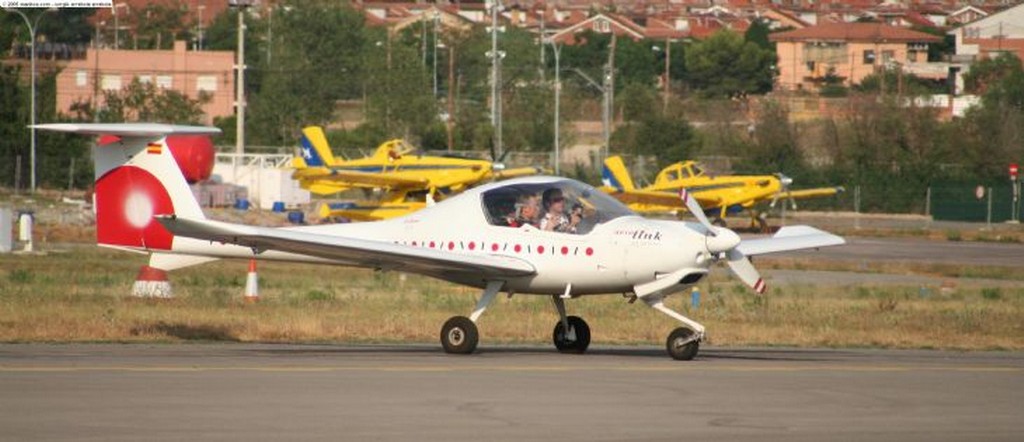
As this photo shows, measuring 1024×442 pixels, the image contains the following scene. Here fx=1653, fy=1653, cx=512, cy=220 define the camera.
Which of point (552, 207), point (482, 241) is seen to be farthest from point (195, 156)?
point (552, 207)

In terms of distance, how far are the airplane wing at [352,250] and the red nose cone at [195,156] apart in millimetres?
7493

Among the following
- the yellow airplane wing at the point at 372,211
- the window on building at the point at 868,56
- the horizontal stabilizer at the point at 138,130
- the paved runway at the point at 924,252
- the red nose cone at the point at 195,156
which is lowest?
the paved runway at the point at 924,252

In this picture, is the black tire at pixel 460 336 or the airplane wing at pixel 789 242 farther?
the airplane wing at pixel 789 242

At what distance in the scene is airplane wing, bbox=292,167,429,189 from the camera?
189ft

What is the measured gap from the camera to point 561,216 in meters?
18.1

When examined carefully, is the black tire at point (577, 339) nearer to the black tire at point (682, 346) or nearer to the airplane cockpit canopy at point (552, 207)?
the black tire at point (682, 346)

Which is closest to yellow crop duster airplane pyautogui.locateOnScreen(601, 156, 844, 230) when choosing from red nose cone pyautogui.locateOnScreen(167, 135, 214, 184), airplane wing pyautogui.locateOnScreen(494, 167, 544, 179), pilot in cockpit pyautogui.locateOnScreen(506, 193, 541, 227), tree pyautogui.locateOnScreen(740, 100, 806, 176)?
airplane wing pyautogui.locateOnScreen(494, 167, 544, 179)

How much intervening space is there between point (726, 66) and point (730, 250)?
113m

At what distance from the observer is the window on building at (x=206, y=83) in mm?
109750

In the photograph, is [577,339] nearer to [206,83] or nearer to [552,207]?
[552,207]

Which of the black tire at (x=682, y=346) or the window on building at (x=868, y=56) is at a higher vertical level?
the window on building at (x=868, y=56)

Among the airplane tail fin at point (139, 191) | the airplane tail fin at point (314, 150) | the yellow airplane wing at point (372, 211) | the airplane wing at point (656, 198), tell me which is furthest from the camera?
the airplane tail fin at point (314, 150)

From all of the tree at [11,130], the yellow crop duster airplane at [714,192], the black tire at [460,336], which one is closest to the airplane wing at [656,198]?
the yellow crop duster airplane at [714,192]

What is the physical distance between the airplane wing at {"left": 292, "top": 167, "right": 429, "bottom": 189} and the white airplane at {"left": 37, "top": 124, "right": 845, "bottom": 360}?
126 ft
